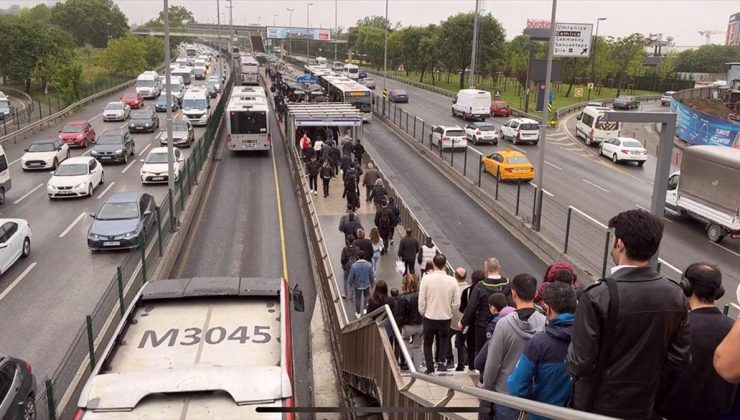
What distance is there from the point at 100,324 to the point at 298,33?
162 m

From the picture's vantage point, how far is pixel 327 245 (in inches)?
743

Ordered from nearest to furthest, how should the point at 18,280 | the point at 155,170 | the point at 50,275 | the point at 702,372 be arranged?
the point at 702,372
the point at 18,280
the point at 50,275
the point at 155,170

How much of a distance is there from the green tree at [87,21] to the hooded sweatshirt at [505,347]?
170 metres

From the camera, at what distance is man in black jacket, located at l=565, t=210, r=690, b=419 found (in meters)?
3.81

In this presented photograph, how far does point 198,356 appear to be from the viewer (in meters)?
6.92

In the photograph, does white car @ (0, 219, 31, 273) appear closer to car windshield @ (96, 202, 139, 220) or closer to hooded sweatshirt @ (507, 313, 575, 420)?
car windshield @ (96, 202, 139, 220)

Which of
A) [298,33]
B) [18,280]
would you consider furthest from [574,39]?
[298,33]

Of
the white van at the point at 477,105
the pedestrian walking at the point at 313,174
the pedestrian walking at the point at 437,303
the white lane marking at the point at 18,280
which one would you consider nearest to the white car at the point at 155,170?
the pedestrian walking at the point at 313,174

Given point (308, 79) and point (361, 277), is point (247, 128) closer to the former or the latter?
point (361, 277)

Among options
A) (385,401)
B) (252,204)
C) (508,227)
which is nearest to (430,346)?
(385,401)

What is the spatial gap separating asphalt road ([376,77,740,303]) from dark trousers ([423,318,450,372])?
28.4 feet

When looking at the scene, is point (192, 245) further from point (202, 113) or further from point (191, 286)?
point (202, 113)

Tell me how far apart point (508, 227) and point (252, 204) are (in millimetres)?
10627

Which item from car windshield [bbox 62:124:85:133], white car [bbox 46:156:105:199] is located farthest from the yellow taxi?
car windshield [bbox 62:124:85:133]
